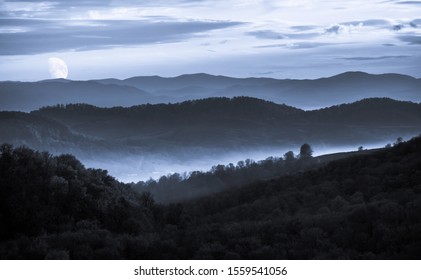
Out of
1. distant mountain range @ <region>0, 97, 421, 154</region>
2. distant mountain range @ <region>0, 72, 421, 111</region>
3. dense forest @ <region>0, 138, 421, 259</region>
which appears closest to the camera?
dense forest @ <region>0, 138, 421, 259</region>

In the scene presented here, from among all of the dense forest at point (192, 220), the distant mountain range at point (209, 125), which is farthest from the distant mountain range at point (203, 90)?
the dense forest at point (192, 220)

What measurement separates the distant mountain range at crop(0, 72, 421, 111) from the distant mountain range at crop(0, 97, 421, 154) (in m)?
0.99

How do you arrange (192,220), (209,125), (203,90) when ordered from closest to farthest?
1. (192,220)
2. (203,90)
3. (209,125)

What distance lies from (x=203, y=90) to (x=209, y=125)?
7.89 m

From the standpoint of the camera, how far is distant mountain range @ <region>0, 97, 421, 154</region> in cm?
3350

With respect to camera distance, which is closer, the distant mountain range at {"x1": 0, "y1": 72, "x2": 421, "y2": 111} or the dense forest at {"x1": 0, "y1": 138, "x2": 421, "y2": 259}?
the dense forest at {"x1": 0, "y1": 138, "x2": 421, "y2": 259}

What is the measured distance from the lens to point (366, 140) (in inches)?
1153

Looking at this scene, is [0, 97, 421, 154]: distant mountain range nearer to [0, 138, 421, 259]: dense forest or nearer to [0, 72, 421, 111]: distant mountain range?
[0, 72, 421, 111]: distant mountain range

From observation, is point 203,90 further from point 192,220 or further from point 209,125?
point 192,220

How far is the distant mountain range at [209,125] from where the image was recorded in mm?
33500

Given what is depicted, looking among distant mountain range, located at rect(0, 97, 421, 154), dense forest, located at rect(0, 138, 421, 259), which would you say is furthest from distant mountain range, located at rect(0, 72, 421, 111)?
dense forest, located at rect(0, 138, 421, 259)

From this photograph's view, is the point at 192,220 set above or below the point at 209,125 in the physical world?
above

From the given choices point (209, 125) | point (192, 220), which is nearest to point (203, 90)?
point (209, 125)

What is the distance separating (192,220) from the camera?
9695 millimetres
